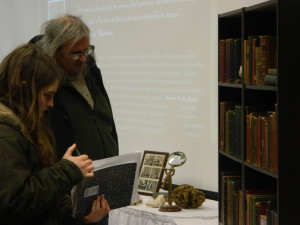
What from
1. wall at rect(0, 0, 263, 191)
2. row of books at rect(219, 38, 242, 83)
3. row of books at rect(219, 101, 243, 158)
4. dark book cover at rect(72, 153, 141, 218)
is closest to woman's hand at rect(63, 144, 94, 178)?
dark book cover at rect(72, 153, 141, 218)

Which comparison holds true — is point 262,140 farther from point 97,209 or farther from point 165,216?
point 165,216

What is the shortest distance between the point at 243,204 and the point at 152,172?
3.98 ft

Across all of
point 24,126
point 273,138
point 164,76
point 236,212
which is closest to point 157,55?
point 164,76

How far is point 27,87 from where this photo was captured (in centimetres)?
167

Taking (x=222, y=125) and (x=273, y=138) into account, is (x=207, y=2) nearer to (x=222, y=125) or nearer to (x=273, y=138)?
(x=222, y=125)

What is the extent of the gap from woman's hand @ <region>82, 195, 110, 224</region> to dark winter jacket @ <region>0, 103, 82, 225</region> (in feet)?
1.04

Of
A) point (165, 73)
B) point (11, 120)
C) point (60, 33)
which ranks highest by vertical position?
point (60, 33)

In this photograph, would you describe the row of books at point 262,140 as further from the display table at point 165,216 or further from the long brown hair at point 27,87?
the long brown hair at point 27,87

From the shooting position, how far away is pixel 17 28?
564 centimetres

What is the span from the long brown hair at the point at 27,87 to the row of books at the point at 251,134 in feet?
3.08

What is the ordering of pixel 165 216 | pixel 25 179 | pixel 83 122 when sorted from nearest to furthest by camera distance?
pixel 25 179 → pixel 83 122 → pixel 165 216

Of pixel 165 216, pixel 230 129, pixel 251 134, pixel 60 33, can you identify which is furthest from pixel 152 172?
pixel 60 33

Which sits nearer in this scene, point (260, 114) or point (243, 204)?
point (260, 114)

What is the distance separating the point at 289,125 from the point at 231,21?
0.91 m
